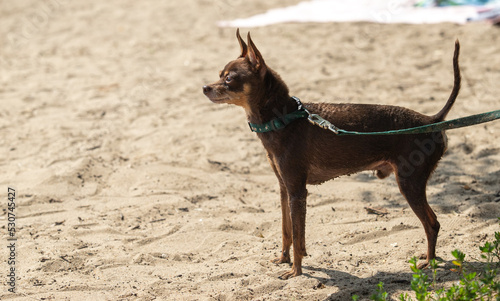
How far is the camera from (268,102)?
166 inches

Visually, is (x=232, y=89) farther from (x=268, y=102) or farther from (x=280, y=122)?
(x=280, y=122)

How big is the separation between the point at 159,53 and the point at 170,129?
10.9 ft

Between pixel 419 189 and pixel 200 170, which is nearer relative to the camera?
pixel 419 189

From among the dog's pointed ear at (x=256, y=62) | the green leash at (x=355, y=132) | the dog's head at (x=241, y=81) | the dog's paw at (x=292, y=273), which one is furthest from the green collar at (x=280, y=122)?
the dog's paw at (x=292, y=273)

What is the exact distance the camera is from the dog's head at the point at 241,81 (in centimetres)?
412

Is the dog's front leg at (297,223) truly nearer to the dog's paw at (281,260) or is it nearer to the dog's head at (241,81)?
the dog's paw at (281,260)

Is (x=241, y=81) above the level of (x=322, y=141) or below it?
above

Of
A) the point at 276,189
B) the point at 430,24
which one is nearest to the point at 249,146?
the point at 276,189

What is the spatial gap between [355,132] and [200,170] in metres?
2.48

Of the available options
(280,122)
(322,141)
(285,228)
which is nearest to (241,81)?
(280,122)

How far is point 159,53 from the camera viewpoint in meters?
10.0

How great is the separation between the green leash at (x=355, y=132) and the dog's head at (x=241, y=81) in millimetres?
248

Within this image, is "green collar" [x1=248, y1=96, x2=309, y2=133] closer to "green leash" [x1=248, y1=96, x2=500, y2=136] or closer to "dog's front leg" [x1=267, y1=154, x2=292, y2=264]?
"green leash" [x1=248, y1=96, x2=500, y2=136]

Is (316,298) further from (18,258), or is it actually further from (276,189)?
(18,258)
